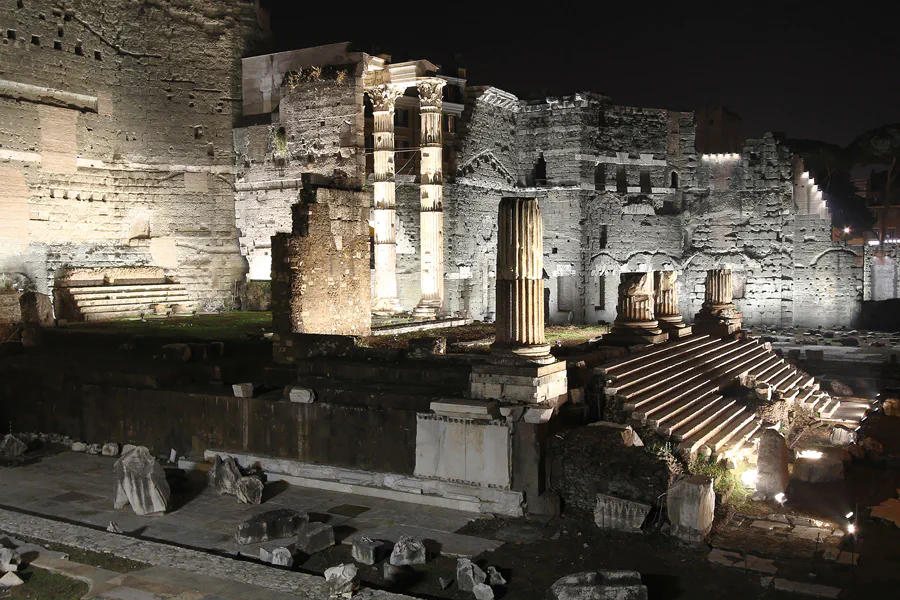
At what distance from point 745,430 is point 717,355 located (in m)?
3.93

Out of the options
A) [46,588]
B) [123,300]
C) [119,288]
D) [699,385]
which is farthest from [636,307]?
[119,288]

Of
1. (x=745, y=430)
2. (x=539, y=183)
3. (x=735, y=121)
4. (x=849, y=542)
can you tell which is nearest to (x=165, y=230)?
(x=539, y=183)

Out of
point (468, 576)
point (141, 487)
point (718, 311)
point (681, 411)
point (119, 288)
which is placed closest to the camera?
point (468, 576)

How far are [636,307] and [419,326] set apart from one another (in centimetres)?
580

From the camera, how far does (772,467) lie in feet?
34.1

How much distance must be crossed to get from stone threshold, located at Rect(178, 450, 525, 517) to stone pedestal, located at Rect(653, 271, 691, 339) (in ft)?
28.2

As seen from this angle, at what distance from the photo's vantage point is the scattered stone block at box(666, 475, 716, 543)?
8.25 meters

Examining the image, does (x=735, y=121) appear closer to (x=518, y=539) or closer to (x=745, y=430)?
(x=745, y=430)

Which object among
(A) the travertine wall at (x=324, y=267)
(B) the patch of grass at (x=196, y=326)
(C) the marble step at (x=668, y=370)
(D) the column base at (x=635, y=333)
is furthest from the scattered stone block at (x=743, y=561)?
(B) the patch of grass at (x=196, y=326)

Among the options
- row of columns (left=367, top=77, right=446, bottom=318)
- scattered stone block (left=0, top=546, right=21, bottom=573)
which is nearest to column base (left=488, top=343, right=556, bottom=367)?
scattered stone block (left=0, top=546, right=21, bottom=573)

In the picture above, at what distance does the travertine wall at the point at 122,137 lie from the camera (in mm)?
21375

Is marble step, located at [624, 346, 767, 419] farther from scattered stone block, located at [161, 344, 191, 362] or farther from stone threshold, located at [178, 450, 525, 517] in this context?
scattered stone block, located at [161, 344, 191, 362]

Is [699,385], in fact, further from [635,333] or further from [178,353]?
[178,353]

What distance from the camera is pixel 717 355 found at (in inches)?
664
